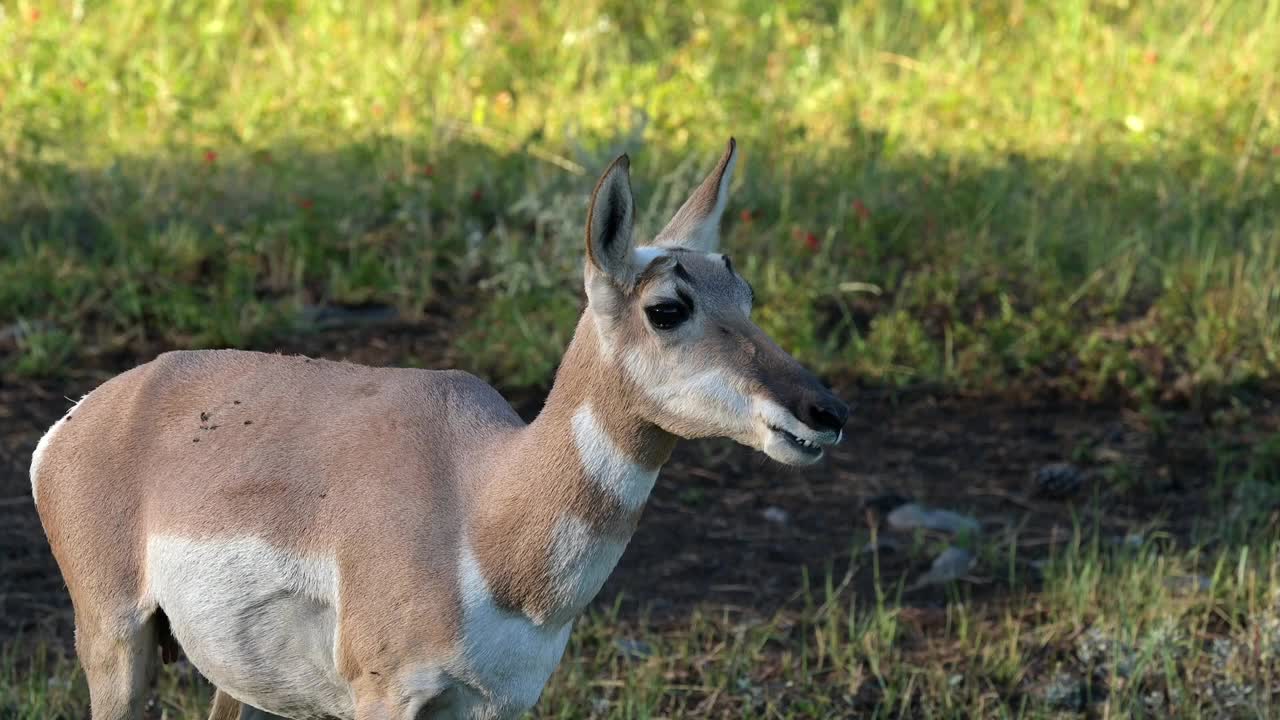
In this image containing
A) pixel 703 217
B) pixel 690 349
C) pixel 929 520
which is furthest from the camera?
pixel 929 520

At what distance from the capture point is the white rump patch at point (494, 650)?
10.8 ft

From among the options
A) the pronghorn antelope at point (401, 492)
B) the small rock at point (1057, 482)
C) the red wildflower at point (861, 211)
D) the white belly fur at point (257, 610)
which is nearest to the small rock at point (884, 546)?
the small rock at point (1057, 482)

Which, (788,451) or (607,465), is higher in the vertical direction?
(788,451)

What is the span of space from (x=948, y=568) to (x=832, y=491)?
68cm

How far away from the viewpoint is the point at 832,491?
618 cm

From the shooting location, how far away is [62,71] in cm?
865

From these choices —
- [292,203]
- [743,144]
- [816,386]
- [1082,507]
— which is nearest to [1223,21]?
[743,144]

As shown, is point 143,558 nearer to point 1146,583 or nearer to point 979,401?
point 1146,583

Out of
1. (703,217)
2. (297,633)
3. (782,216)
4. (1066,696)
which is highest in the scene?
(703,217)

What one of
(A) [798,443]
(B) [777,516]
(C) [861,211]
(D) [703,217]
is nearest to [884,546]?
(B) [777,516]

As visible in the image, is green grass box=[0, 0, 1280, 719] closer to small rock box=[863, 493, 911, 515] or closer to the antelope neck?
small rock box=[863, 493, 911, 515]

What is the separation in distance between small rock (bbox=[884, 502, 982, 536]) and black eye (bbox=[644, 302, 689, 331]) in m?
2.81

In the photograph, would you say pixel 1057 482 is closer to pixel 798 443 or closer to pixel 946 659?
pixel 946 659

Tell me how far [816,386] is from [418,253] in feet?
14.4
